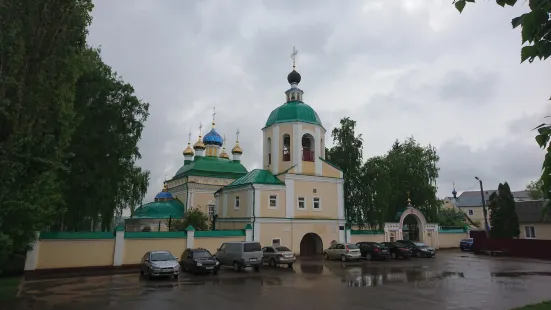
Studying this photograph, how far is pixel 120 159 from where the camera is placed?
974 inches

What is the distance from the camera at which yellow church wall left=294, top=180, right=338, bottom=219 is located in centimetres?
3136

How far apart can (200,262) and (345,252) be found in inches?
463

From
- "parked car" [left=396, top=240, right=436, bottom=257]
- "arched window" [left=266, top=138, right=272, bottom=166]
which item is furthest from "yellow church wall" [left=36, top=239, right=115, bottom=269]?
"parked car" [left=396, top=240, right=436, bottom=257]

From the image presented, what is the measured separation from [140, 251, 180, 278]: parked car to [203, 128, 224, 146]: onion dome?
34.4 metres

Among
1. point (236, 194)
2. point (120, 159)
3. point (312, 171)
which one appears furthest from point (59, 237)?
point (312, 171)

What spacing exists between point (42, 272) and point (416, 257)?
2667 cm

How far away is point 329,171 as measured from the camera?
3325cm

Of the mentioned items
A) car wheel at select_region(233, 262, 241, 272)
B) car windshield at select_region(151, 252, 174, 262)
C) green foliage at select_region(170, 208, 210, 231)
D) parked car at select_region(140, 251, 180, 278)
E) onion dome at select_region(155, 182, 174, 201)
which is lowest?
car wheel at select_region(233, 262, 241, 272)

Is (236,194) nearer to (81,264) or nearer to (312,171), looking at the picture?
(312,171)

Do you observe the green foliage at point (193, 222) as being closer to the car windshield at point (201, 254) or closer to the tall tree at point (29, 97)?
the car windshield at point (201, 254)

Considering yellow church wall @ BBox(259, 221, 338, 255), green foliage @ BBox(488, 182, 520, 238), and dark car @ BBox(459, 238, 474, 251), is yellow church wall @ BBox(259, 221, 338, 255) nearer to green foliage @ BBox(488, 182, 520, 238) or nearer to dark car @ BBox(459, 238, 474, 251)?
dark car @ BBox(459, 238, 474, 251)

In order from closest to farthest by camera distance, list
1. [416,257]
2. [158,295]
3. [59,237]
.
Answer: [158,295] → [59,237] → [416,257]

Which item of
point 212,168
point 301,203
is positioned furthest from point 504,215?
point 212,168

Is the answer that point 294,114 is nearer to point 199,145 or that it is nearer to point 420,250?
point 420,250
